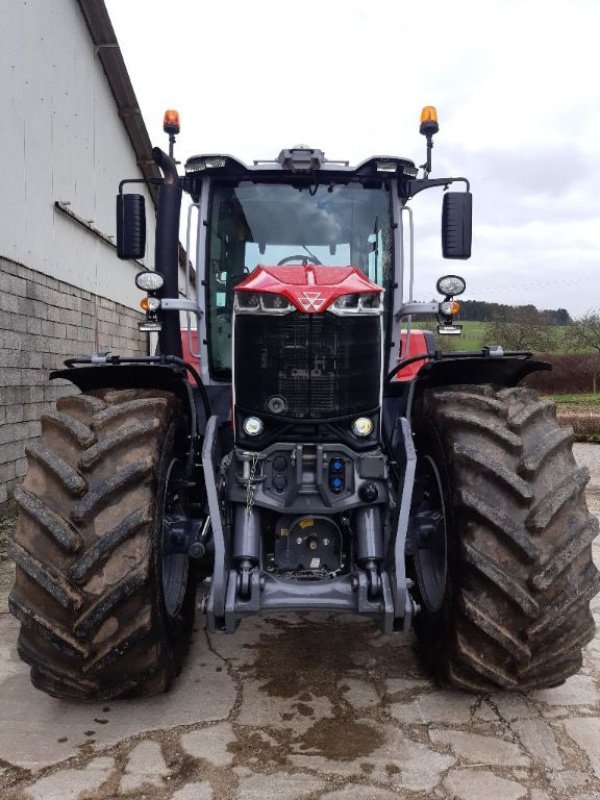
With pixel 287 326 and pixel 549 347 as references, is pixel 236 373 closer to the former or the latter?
pixel 287 326

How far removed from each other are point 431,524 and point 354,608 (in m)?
0.64

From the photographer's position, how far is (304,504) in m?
2.89

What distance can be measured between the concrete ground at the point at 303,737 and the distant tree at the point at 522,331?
33.7 m

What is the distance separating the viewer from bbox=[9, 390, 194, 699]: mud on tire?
2455mm

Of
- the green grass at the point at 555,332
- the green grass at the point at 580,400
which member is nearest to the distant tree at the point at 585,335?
the green grass at the point at 555,332

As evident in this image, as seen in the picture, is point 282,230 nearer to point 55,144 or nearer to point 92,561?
point 92,561

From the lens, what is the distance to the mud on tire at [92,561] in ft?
8.05

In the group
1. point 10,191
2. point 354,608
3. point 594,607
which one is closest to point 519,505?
point 354,608

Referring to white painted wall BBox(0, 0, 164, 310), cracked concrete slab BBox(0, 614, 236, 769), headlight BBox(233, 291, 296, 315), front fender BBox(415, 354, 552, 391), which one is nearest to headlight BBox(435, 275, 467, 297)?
front fender BBox(415, 354, 552, 391)

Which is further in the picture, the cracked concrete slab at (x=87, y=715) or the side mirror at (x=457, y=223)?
the side mirror at (x=457, y=223)

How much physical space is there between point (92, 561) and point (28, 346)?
15.6ft

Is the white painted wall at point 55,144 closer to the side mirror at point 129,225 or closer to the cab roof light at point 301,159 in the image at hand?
the side mirror at point 129,225

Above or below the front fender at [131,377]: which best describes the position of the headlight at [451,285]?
above

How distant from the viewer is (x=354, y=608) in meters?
2.66
